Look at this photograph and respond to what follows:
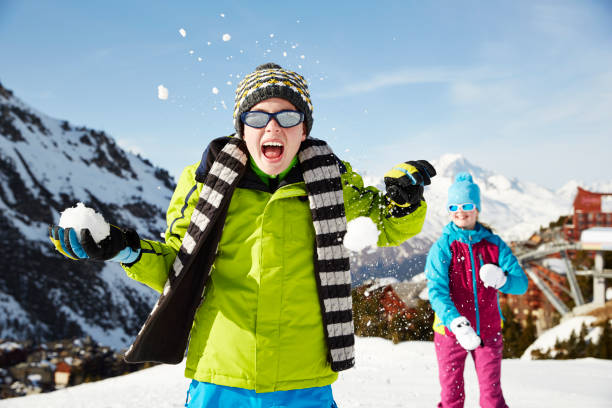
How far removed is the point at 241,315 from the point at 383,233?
793mm

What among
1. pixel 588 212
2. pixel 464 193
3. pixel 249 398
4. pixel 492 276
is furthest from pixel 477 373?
pixel 588 212

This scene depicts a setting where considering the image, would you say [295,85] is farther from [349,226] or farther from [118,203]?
[118,203]

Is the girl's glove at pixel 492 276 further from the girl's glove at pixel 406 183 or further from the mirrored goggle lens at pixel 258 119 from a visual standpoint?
the mirrored goggle lens at pixel 258 119

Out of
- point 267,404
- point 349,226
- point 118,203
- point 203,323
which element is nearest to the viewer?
point 267,404

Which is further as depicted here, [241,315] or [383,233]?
[383,233]

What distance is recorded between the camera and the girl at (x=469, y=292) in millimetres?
3184

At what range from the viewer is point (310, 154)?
1973 mm

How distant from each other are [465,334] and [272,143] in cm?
196

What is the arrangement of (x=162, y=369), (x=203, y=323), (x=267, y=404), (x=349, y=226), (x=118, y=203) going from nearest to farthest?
(x=267, y=404) < (x=203, y=323) < (x=349, y=226) < (x=162, y=369) < (x=118, y=203)

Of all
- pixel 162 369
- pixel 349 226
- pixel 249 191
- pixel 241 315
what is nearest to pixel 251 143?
pixel 249 191

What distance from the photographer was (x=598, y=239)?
66.9 feet

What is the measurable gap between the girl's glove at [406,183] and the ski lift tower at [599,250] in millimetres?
21021

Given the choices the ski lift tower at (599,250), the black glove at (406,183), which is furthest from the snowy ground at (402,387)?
the ski lift tower at (599,250)

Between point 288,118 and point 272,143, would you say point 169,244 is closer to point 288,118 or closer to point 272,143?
point 272,143
